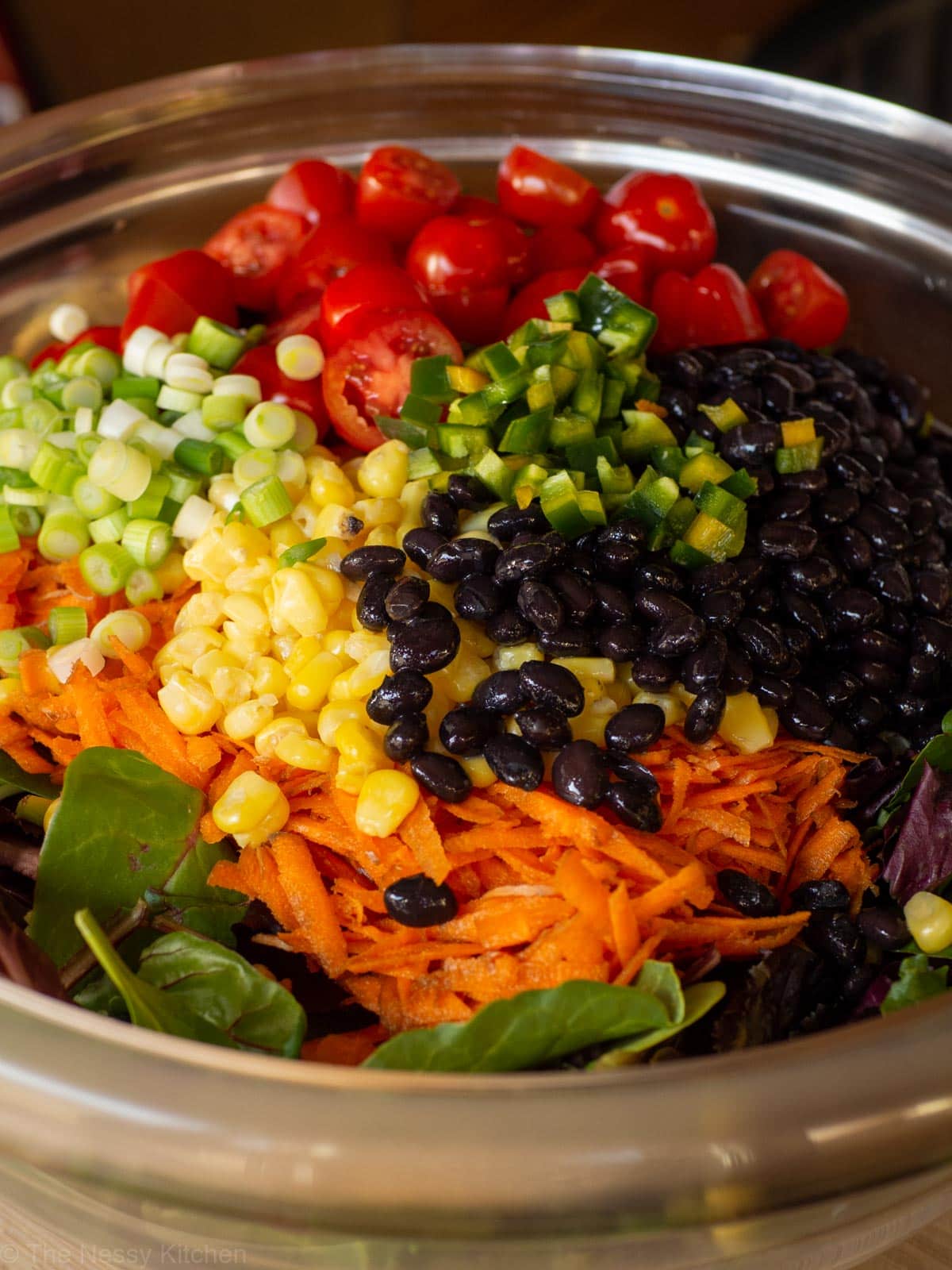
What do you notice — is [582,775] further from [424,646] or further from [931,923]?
[931,923]

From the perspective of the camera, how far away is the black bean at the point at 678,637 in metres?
1.64

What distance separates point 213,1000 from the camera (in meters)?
1.45

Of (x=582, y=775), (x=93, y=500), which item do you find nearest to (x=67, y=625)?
(x=93, y=500)

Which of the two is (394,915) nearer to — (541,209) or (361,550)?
(361,550)

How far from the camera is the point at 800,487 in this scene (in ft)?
6.33

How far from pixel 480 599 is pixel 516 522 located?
0.15 meters

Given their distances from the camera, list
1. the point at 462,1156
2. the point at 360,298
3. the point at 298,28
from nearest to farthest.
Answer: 1. the point at 462,1156
2. the point at 360,298
3. the point at 298,28

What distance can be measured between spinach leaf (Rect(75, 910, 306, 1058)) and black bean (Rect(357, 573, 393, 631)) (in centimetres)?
55

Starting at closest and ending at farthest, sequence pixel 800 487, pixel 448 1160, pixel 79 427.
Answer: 1. pixel 448 1160
2. pixel 800 487
3. pixel 79 427

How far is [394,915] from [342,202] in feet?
6.20

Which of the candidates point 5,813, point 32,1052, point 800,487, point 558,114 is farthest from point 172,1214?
point 558,114

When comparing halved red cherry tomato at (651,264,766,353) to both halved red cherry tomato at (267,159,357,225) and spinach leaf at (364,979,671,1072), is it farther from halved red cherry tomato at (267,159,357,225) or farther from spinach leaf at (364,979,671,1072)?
spinach leaf at (364,979,671,1072)

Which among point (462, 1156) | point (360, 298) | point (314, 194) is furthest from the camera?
point (314, 194)

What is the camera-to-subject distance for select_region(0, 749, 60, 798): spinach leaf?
1.78 m
